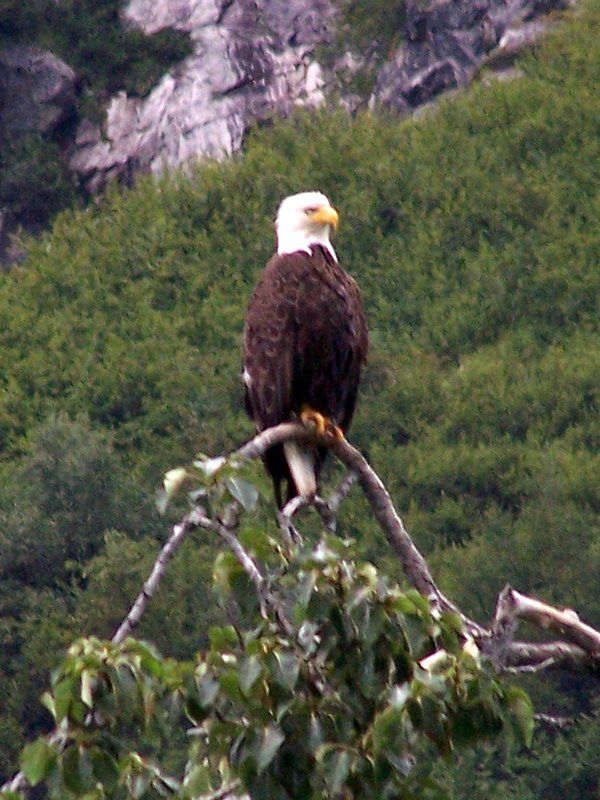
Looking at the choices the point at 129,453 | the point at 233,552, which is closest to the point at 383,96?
the point at 129,453

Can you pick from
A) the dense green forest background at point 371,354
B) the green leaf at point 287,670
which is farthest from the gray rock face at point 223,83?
the green leaf at point 287,670

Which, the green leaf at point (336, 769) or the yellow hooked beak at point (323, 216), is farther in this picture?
the yellow hooked beak at point (323, 216)

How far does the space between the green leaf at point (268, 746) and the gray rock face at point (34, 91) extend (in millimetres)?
30427

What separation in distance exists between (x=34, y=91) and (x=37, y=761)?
102ft

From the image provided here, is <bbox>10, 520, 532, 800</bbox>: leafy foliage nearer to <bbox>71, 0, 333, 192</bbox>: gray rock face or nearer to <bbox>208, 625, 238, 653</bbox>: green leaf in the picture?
<bbox>208, 625, 238, 653</bbox>: green leaf

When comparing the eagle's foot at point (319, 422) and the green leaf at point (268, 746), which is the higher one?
the green leaf at point (268, 746)

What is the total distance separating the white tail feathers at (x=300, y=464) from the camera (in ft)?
21.1

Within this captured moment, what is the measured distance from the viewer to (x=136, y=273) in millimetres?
31672

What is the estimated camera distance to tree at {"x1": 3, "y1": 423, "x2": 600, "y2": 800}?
3594mm

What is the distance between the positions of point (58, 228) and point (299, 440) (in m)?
26.5

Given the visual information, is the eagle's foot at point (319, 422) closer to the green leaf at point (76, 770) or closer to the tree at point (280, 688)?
the tree at point (280, 688)

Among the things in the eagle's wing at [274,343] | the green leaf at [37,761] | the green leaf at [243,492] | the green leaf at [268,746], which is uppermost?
the green leaf at [243,492]

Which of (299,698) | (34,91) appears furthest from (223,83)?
(299,698)

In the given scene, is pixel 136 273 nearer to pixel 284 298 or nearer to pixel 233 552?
pixel 284 298
